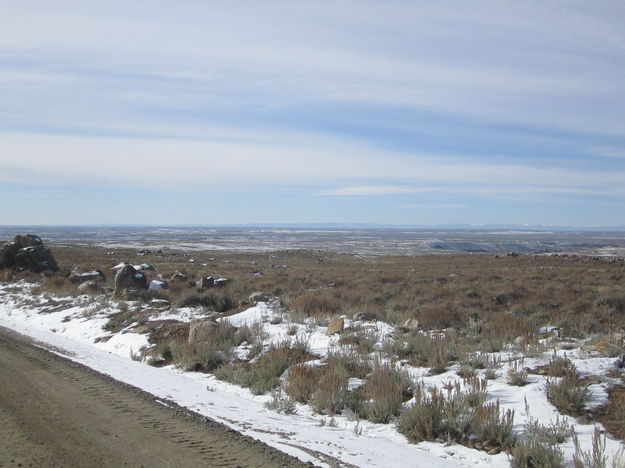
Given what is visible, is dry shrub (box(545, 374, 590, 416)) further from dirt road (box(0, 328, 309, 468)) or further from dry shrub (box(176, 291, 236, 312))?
dry shrub (box(176, 291, 236, 312))

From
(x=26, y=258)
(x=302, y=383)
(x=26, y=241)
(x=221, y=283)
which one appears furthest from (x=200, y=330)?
(x=26, y=241)

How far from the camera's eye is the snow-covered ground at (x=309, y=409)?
16.1 ft

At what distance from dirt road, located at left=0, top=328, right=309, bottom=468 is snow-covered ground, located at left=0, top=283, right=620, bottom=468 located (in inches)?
15.6

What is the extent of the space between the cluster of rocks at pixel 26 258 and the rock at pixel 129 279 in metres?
10.6

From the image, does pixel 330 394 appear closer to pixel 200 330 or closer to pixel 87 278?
pixel 200 330

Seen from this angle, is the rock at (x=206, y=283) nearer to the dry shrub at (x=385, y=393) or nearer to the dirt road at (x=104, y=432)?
the dirt road at (x=104, y=432)

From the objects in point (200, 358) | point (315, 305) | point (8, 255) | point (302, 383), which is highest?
point (8, 255)

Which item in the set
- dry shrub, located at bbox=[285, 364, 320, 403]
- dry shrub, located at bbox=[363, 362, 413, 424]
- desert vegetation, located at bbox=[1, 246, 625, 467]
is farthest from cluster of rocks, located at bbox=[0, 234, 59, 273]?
dry shrub, located at bbox=[363, 362, 413, 424]

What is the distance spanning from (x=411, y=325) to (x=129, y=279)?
13.3 m

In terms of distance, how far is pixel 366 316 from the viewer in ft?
41.9

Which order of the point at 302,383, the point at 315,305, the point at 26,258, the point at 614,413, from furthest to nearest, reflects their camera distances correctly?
the point at 26,258
the point at 315,305
the point at 302,383
the point at 614,413

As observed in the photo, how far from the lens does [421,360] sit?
8.35 metres

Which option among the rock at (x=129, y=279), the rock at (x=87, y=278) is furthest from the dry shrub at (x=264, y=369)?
the rock at (x=87, y=278)

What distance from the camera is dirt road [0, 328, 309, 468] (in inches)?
175
